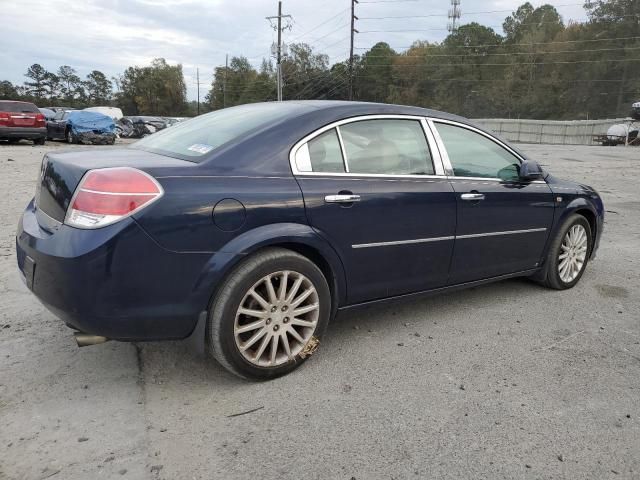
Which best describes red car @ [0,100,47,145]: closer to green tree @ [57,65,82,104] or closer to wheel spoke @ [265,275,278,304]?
wheel spoke @ [265,275,278,304]

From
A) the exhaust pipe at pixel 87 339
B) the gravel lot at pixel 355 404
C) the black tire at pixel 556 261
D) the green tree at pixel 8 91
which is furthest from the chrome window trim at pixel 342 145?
the green tree at pixel 8 91

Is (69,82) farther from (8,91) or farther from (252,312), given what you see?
(252,312)

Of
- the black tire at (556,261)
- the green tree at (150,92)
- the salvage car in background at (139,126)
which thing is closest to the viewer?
the black tire at (556,261)

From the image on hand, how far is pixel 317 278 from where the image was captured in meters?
3.00

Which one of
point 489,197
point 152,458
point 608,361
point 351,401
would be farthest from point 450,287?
point 152,458

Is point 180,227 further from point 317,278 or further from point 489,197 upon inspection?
point 489,197

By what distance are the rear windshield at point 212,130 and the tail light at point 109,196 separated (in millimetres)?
408

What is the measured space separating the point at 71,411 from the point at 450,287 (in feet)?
8.47

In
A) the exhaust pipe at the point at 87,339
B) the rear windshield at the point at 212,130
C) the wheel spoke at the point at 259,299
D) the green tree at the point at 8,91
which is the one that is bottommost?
the exhaust pipe at the point at 87,339

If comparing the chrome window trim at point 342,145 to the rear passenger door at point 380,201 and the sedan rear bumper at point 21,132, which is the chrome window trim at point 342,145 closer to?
the rear passenger door at point 380,201

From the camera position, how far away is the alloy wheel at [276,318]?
9.21ft

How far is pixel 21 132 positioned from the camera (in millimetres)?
19891

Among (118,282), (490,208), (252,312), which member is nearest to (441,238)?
(490,208)

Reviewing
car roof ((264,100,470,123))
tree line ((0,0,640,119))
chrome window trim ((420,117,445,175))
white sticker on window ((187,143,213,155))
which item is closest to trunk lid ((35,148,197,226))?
white sticker on window ((187,143,213,155))
